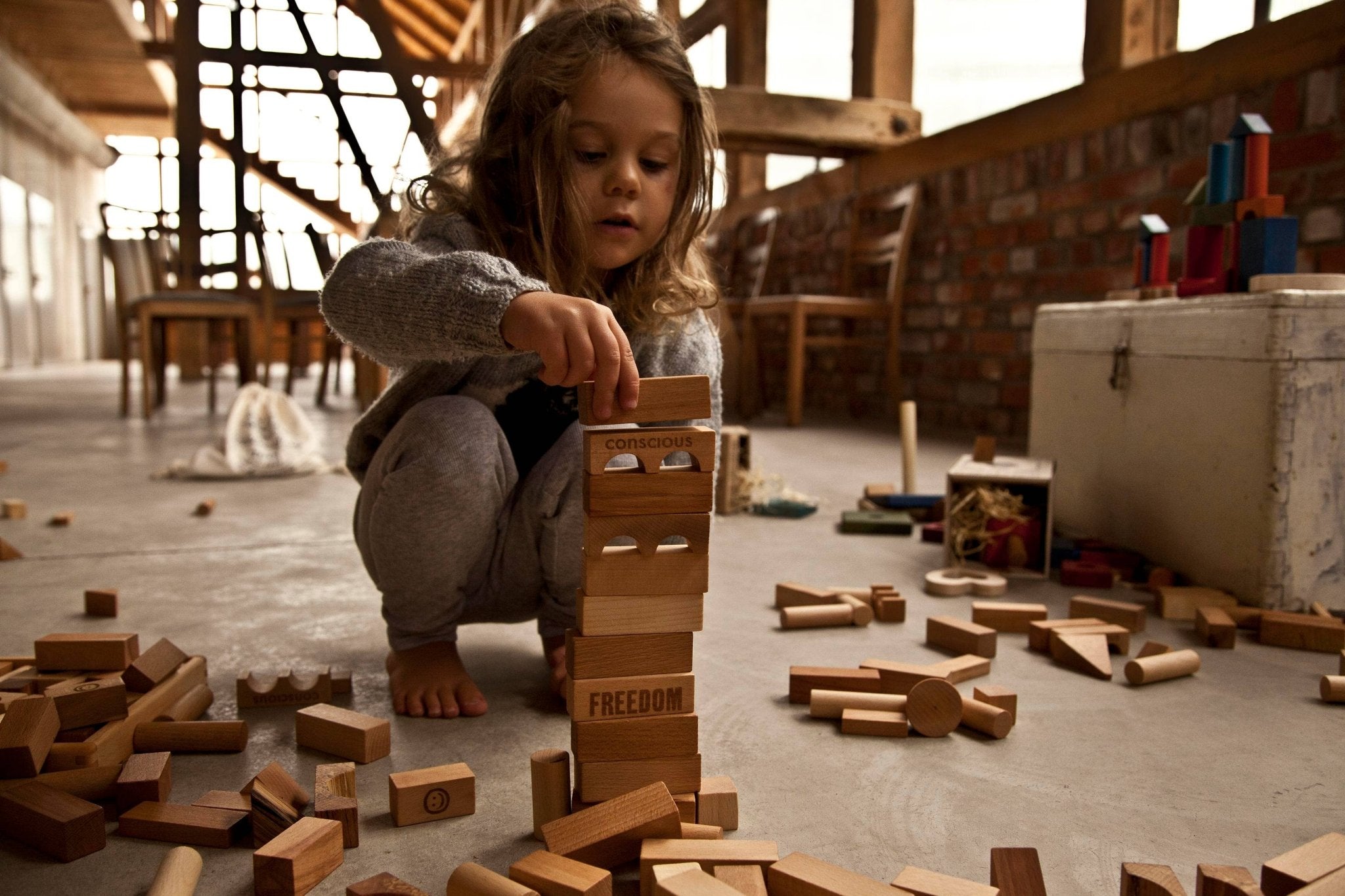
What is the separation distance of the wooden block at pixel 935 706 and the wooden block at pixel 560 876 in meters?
0.48

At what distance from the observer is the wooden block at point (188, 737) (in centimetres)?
115

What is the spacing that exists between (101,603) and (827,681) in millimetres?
1161

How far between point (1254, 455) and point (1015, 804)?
100 centimetres

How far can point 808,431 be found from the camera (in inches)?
187

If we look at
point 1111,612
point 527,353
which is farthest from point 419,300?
point 1111,612

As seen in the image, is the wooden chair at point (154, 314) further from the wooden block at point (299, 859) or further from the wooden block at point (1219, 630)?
the wooden block at point (1219, 630)

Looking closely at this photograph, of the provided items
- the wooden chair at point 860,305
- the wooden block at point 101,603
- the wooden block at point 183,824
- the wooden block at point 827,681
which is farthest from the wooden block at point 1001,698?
the wooden chair at point 860,305

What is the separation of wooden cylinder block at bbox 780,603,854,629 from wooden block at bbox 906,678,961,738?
0.46 meters

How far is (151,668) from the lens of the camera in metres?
1.25

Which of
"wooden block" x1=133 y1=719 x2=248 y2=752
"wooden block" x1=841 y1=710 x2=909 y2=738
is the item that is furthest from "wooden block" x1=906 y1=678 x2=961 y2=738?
"wooden block" x1=133 y1=719 x2=248 y2=752

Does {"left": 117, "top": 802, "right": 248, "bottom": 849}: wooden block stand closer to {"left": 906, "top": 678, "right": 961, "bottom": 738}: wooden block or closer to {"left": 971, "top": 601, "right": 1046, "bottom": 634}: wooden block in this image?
{"left": 906, "top": 678, "right": 961, "bottom": 738}: wooden block

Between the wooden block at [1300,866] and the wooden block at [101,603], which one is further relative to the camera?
the wooden block at [101,603]

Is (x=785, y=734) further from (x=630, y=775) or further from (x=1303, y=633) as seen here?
(x=1303, y=633)

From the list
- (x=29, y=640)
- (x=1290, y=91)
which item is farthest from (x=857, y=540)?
(x=1290, y=91)
